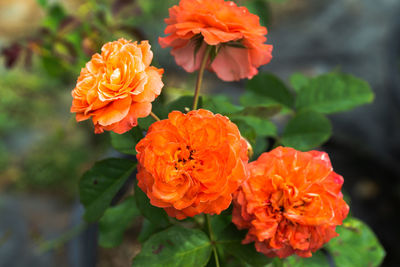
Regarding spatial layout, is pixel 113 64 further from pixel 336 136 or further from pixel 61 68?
pixel 336 136

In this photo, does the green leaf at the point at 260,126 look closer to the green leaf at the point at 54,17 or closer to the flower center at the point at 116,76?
the flower center at the point at 116,76

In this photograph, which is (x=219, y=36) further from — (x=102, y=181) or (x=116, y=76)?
(x=102, y=181)

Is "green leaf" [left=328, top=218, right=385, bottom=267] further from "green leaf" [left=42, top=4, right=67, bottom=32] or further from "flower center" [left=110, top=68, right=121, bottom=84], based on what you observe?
"green leaf" [left=42, top=4, right=67, bottom=32]

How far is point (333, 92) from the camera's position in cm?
60

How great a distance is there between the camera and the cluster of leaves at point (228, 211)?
43 centimetres

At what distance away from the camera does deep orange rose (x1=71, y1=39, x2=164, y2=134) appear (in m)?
0.33

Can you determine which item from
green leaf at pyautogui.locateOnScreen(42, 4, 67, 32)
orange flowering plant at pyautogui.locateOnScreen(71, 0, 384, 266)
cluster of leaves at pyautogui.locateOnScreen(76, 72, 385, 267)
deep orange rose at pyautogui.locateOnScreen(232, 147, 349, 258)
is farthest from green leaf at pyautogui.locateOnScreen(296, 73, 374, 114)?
green leaf at pyautogui.locateOnScreen(42, 4, 67, 32)

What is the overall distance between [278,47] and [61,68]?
104cm

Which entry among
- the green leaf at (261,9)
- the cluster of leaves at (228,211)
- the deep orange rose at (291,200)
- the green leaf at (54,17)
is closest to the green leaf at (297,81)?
the cluster of leaves at (228,211)

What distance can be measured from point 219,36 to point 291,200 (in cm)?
18

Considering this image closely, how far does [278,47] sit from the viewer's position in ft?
5.20

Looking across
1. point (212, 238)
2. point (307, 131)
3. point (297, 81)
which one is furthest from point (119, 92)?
point (297, 81)

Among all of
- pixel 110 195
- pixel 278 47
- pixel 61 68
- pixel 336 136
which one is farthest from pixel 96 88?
pixel 278 47

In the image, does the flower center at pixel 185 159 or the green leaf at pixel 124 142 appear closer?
the flower center at pixel 185 159
